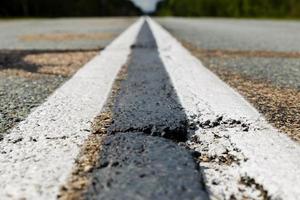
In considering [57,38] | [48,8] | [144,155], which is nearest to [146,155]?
[144,155]

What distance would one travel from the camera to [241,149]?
4.29 ft

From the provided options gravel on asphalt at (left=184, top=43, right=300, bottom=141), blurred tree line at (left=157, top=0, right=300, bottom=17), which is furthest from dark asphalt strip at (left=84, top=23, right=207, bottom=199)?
blurred tree line at (left=157, top=0, right=300, bottom=17)

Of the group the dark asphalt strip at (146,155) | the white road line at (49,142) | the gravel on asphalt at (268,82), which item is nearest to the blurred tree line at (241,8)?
the gravel on asphalt at (268,82)

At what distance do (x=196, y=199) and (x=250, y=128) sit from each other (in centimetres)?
62

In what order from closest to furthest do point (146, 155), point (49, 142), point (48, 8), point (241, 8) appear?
point (146, 155)
point (49, 142)
point (241, 8)
point (48, 8)

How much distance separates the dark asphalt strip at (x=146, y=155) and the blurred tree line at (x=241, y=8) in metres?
37.8

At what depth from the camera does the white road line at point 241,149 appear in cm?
106

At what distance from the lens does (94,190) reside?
3.30ft

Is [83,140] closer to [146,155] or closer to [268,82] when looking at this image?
[146,155]

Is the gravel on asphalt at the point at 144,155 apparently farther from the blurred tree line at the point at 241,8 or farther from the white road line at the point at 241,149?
the blurred tree line at the point at 241,8

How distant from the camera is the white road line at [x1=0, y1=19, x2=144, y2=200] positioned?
1054 millimetres

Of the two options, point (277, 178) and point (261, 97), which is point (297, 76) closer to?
point (261, 97)

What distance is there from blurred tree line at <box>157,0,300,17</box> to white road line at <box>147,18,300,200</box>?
3763 cm

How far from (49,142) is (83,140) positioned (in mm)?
97
